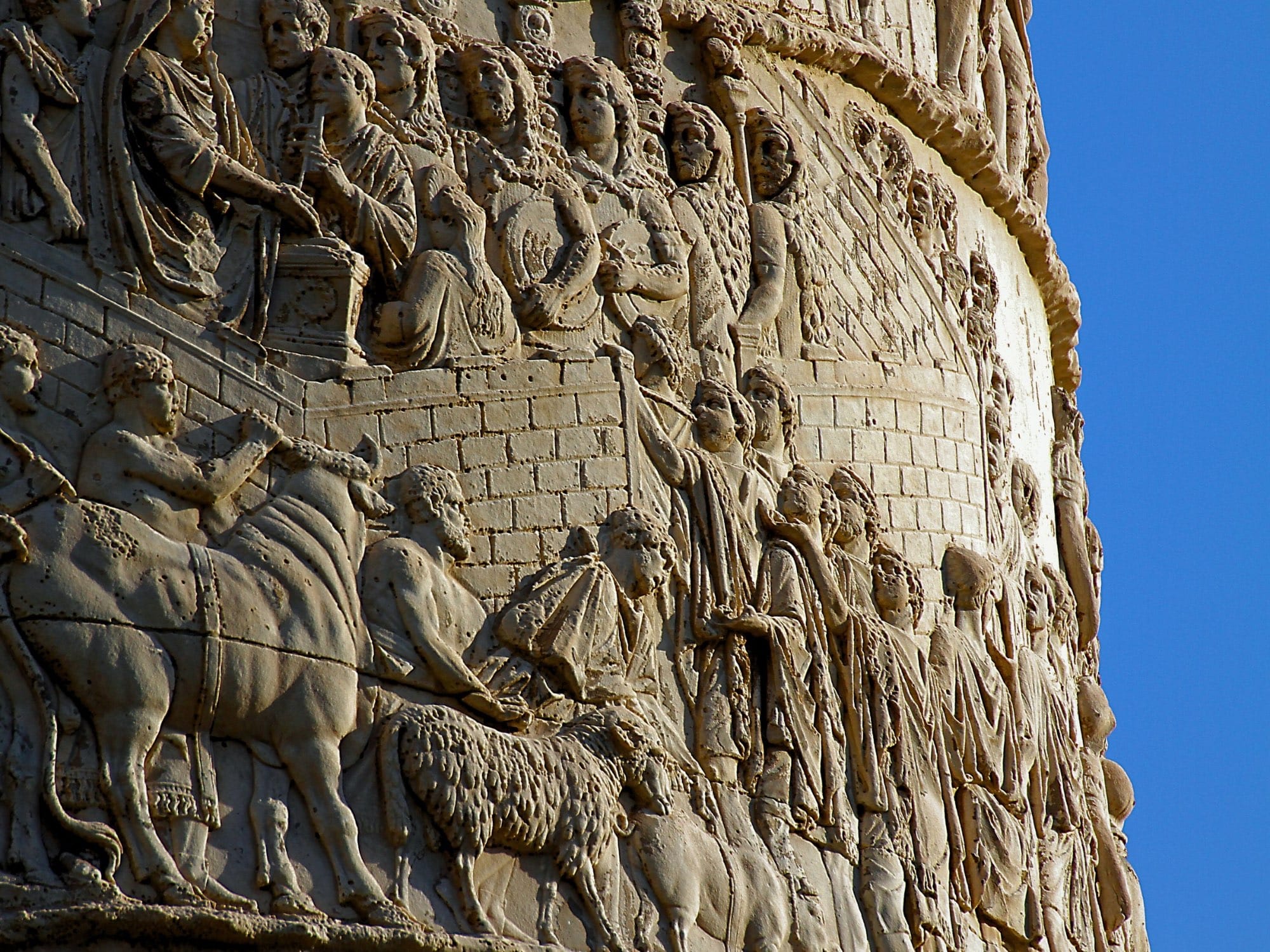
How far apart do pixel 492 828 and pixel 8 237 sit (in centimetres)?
324

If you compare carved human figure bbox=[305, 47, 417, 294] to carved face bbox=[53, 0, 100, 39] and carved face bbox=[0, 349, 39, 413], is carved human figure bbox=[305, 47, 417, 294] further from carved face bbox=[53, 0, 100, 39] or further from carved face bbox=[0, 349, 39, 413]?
carved face bbox=[0, 349, 39, 413]

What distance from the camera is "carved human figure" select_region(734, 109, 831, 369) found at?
40.2 ft

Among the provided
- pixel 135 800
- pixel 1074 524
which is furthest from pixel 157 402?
pixel 1074 524

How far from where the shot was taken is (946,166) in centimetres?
1409

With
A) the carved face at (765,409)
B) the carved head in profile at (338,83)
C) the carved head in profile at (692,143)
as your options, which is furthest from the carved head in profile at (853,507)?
the carved head in profile at (338,83)

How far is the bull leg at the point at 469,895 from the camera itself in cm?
984

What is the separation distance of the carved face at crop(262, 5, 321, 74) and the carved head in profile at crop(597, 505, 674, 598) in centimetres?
260

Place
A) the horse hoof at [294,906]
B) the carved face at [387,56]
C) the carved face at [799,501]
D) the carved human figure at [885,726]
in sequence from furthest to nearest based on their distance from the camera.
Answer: the carved face at [799,501], the carved human figure at [885,726], the carved face at [387,56], the horse hoof at [294,906]

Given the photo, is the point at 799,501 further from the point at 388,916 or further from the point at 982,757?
the point at 388,916

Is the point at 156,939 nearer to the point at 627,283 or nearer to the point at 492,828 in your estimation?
the point at 492,828

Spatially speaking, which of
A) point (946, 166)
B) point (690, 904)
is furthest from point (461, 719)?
point (946, 166)

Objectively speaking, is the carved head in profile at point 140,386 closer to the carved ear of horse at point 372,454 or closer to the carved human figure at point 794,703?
the carved ear of horse at point 372,454

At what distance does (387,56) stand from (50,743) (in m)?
3.88

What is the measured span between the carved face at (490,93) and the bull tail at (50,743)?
3.60m
